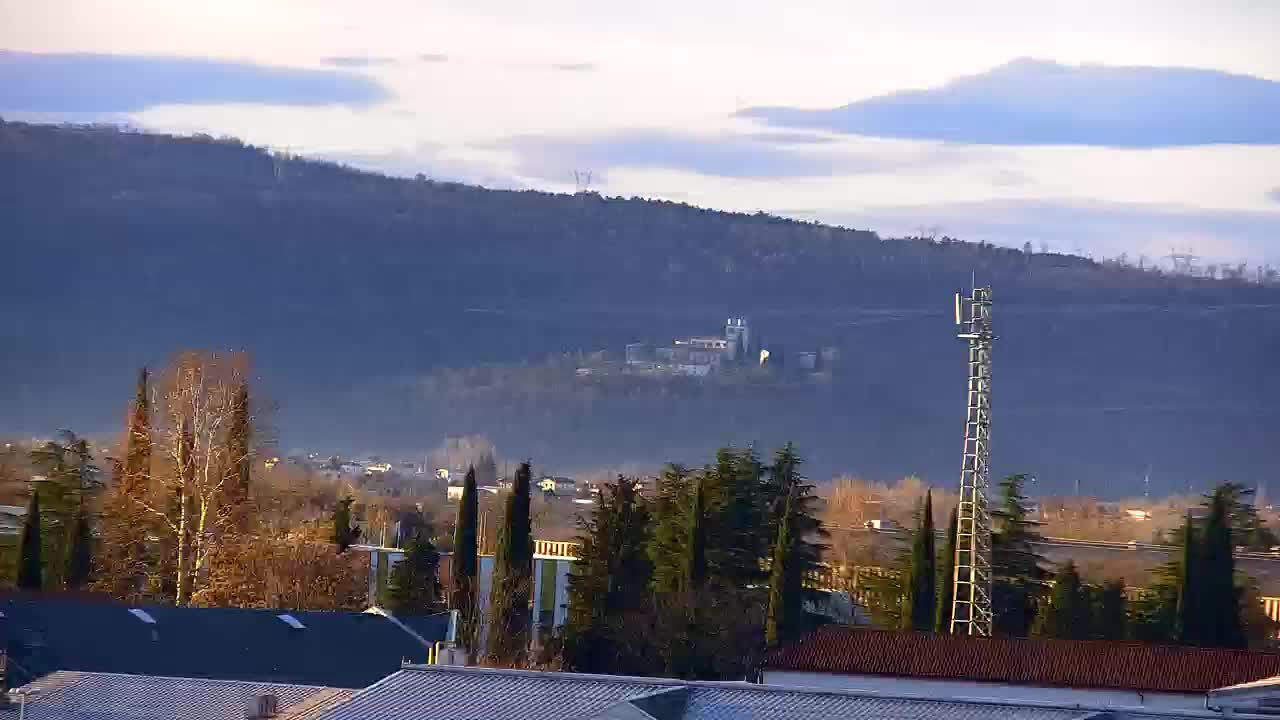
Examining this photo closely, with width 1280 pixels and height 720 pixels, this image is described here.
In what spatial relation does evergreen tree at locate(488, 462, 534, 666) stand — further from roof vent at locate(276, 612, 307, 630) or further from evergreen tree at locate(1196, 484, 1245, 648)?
evergreen tree at locate(1196, 484, 1245, 648)

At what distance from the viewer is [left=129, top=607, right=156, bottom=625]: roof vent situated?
153 ft

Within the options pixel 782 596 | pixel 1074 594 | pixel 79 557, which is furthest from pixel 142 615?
pixel 1074 594

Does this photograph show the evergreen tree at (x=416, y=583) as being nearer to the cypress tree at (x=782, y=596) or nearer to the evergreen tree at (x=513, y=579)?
the evergreen tree at (x=513, y=579)

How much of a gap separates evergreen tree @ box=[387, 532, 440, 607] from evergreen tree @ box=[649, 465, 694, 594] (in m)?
5.34

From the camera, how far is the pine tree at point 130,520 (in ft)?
203

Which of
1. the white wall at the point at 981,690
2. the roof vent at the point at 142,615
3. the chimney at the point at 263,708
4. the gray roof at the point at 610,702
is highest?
the gray roof at the point at 610,702

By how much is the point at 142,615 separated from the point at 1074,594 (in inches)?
772

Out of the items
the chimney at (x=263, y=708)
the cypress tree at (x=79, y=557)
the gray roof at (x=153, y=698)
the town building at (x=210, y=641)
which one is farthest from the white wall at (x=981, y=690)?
the cypress tree at (x=79, y=557)

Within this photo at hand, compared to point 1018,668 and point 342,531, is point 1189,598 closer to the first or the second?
point 1018,668

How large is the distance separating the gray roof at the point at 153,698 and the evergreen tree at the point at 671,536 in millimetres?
21183

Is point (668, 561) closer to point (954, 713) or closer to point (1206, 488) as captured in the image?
point (954, 713)

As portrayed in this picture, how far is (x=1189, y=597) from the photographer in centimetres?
5031

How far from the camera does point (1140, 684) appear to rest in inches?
1539

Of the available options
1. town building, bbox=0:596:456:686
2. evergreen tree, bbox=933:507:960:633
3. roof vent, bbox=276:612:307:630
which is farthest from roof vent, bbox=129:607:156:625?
evergreen tree, bbox=933:507:960:633
